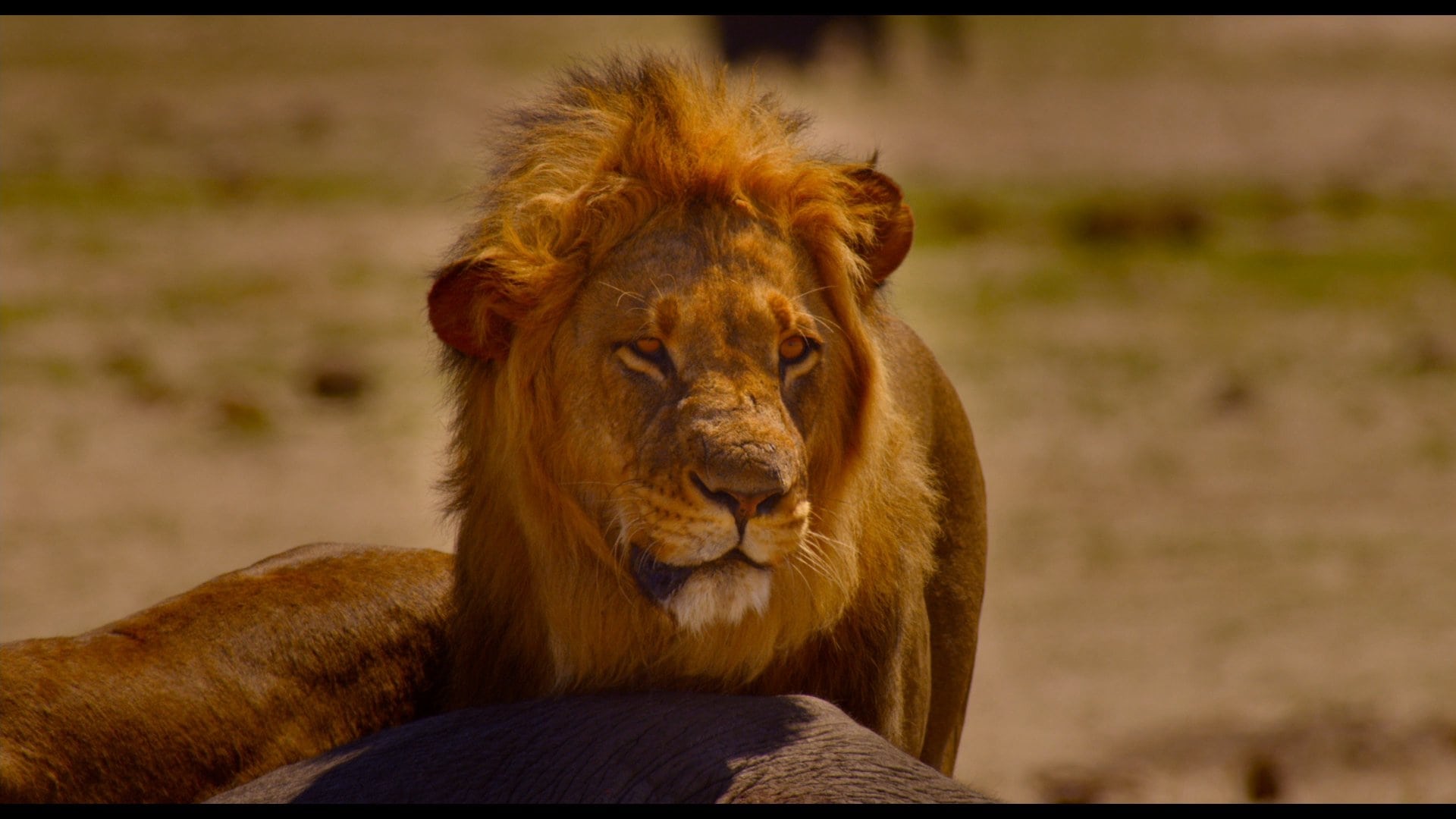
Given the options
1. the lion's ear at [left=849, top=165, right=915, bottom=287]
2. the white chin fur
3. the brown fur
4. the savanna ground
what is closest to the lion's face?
the white chin fur

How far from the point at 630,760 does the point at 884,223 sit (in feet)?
4.16

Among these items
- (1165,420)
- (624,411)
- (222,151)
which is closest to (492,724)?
(624,411)

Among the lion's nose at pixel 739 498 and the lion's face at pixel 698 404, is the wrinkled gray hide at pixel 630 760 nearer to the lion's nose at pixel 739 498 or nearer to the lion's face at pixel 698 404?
the lion's face at pixel 698 404

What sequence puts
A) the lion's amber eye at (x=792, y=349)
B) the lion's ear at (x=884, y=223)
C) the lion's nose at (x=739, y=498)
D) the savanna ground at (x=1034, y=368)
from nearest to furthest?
1. the lion's nose at (x=739, y=498)
2. the lion's amber eye at (x=792, y=349)
3. the lion's ear at (x=884, y=223)
4. the savanna ground at (x=1034, y=368)

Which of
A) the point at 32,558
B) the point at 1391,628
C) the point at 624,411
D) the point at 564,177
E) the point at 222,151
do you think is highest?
the point at 222,151

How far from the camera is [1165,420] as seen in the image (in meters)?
11.8

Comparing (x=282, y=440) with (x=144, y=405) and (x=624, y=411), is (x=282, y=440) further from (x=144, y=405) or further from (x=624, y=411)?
(x=624, y=411)

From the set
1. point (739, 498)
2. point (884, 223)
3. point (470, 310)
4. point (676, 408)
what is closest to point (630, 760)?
point (739, 498)

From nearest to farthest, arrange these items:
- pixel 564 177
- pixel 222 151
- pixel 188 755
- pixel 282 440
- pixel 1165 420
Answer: pixel 564 177, pixel 188 755, pixel 282 440, pixel 1165 420, pixel 222 151

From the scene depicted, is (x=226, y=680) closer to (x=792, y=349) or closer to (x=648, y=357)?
(x=648, y=357)

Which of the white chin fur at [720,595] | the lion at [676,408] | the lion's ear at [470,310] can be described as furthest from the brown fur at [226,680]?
the white chin fur at [720,595]

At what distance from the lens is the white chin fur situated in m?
3.23

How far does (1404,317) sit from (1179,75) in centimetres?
1359

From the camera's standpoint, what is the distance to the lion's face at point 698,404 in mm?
3186
